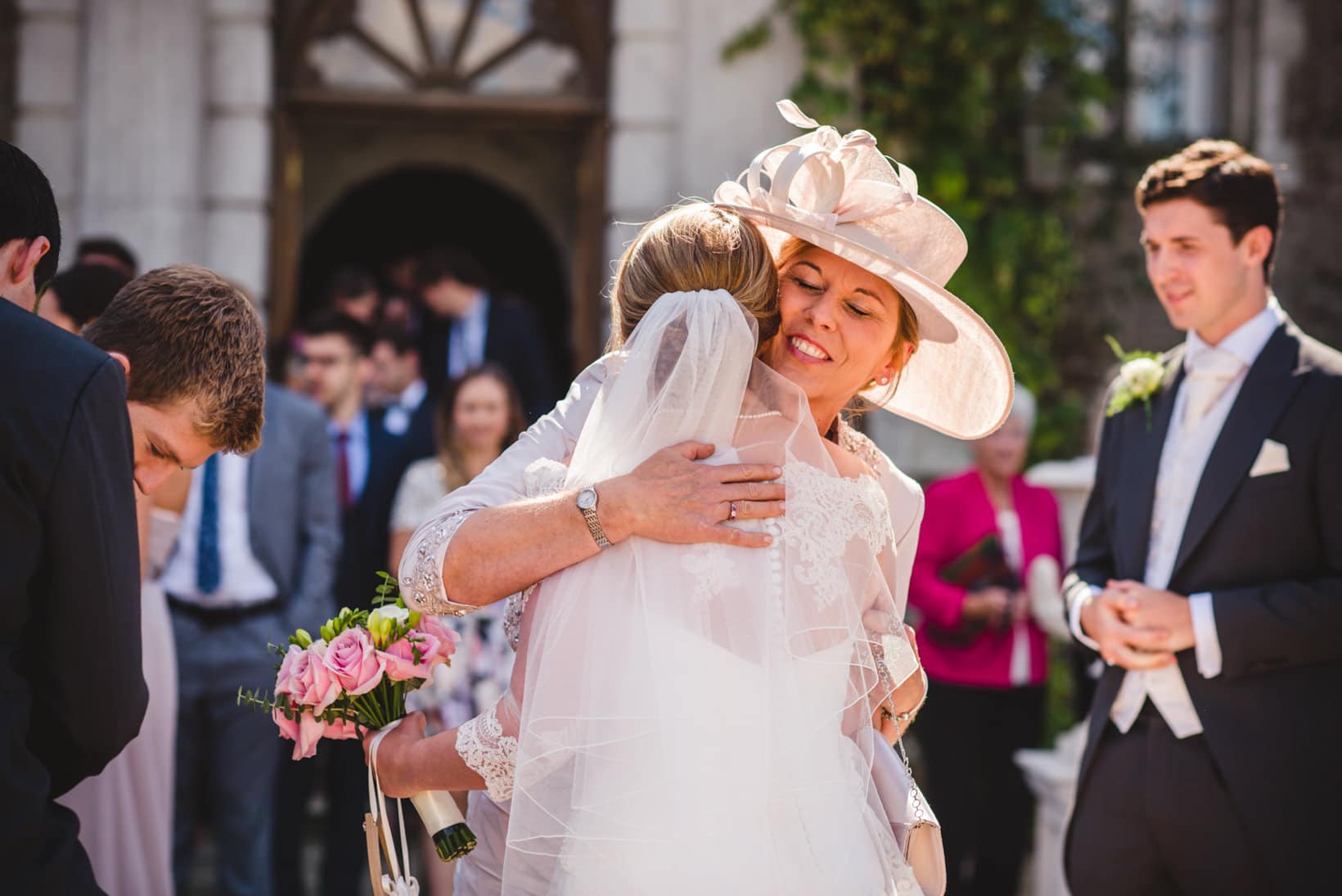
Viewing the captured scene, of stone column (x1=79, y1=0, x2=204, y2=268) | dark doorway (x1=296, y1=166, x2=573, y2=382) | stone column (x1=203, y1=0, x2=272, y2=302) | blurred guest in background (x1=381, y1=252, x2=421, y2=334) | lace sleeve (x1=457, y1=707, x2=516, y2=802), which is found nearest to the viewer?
lace sleeve (x1=457, y1=707, x2=516, y2=802)

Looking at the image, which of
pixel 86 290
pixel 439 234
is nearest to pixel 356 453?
pixel 86 290

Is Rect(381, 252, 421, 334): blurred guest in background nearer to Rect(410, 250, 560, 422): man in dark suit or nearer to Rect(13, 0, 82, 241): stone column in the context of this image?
Rect(410, 250, 560, 422): man in dark suit

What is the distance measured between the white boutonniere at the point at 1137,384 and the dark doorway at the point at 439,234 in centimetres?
790

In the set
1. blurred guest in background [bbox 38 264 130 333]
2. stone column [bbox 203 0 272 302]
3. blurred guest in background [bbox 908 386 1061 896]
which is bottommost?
blurred guest in background [bbox 908 386 1061 896]

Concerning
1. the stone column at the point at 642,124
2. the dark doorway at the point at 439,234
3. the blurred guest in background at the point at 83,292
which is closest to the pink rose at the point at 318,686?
the blurred guest in background at the point at 83,292

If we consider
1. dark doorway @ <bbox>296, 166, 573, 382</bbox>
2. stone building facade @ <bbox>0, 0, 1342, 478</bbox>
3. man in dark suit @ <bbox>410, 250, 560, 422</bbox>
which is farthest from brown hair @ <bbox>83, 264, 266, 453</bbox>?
dark doorway @ <bbox>296, 166, 573, 382</bbox>

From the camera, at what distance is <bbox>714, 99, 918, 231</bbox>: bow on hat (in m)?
2.62

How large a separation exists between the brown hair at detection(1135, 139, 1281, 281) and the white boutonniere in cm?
36

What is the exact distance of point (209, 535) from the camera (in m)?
4.82

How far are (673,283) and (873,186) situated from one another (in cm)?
55

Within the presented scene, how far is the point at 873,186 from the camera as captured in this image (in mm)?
2684

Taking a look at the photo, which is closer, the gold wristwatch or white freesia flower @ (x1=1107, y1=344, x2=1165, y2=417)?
the gold wristwatch

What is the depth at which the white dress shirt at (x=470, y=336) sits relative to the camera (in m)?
6.79

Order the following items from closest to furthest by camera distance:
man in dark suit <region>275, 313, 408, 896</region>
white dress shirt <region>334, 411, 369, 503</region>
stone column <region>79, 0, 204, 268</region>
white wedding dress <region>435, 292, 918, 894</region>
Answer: white wedding dress <region>435, 292, 918, 894</region>
man in dark suit <region>275, 313, 408, 896</region>
white dress shirt <region>334, 411, 369, 503</region>
stone column <region>79, 0, 204, 268</region>
